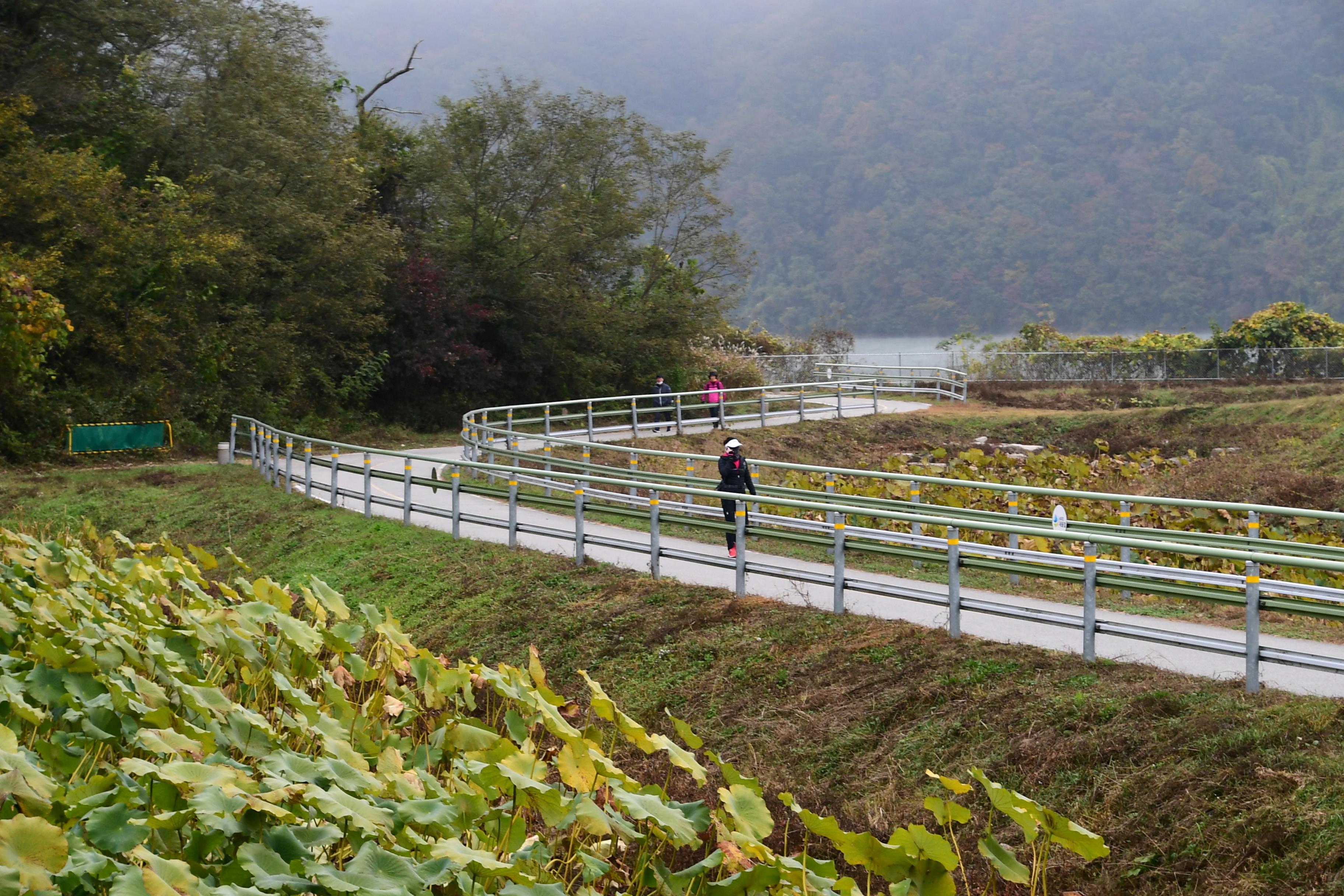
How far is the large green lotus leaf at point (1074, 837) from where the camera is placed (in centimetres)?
481

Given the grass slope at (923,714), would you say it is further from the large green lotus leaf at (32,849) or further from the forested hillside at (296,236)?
the forested hillside at (296,236)

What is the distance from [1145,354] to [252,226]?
29.9 meters

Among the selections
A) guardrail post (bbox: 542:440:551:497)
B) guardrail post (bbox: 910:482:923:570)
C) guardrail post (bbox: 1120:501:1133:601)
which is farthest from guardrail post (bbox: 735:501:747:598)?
guardrail post (bbox: 542:440:551:497)

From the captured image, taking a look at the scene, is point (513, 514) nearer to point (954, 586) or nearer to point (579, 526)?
point (579, 526)

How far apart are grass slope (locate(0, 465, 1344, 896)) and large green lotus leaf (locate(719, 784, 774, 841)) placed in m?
2.77

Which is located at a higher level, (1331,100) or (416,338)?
(1331,100)

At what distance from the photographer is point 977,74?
152 metres

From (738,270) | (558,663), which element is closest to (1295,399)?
(738,270)

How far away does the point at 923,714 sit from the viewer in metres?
9.31

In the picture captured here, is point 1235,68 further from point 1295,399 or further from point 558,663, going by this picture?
point 558,663

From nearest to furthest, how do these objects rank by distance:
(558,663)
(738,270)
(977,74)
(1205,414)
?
(558,663) → (1205,414) → (738,270) → (977,74)

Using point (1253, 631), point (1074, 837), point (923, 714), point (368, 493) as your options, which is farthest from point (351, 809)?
point (368, 493)

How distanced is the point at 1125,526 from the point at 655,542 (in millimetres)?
5139

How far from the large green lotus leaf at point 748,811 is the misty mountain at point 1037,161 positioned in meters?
86.7
